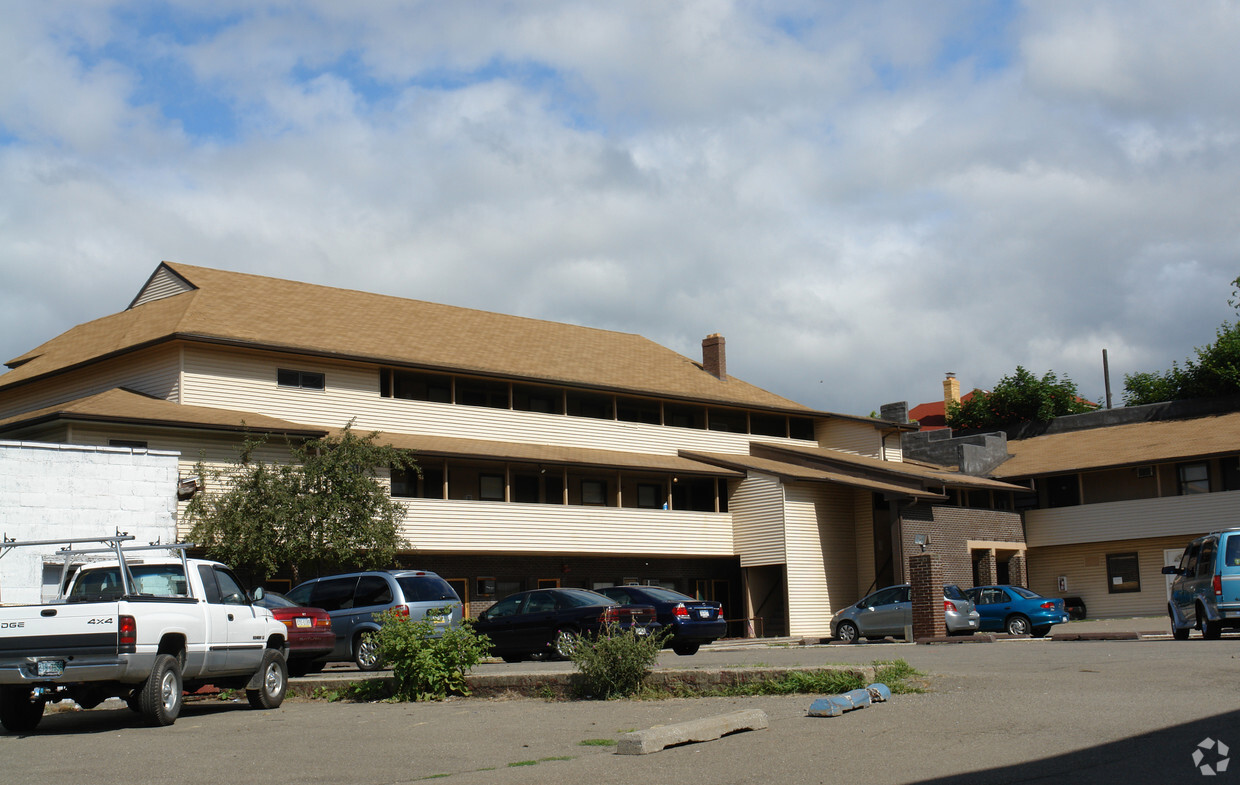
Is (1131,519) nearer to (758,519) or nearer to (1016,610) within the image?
(758,519)

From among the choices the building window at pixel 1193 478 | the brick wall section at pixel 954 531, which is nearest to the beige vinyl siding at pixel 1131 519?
the building window at pixel 1193 478

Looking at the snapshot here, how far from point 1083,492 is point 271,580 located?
30.6m

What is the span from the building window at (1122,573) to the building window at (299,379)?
29602 millimetres

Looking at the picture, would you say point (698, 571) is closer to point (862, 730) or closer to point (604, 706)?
point (604, 706)

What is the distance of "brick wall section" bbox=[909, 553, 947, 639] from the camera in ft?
79.8

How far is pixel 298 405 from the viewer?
3294cm

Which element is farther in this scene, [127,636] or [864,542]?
[864,542]

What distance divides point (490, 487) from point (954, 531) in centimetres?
1633

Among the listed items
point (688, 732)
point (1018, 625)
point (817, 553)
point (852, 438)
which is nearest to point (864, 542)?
point (817, 553)

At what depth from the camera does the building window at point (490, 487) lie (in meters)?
36.1

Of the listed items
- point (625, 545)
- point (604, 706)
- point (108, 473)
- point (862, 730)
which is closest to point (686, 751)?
point (862, 730)

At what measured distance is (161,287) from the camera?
36594mm

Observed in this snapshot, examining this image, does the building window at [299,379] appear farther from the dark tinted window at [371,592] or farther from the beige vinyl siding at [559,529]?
the dark tinted window at [371,592]

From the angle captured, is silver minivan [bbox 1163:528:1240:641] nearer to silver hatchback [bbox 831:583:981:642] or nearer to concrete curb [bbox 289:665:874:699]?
silver hatchback [bbox 831:583:981:642]
